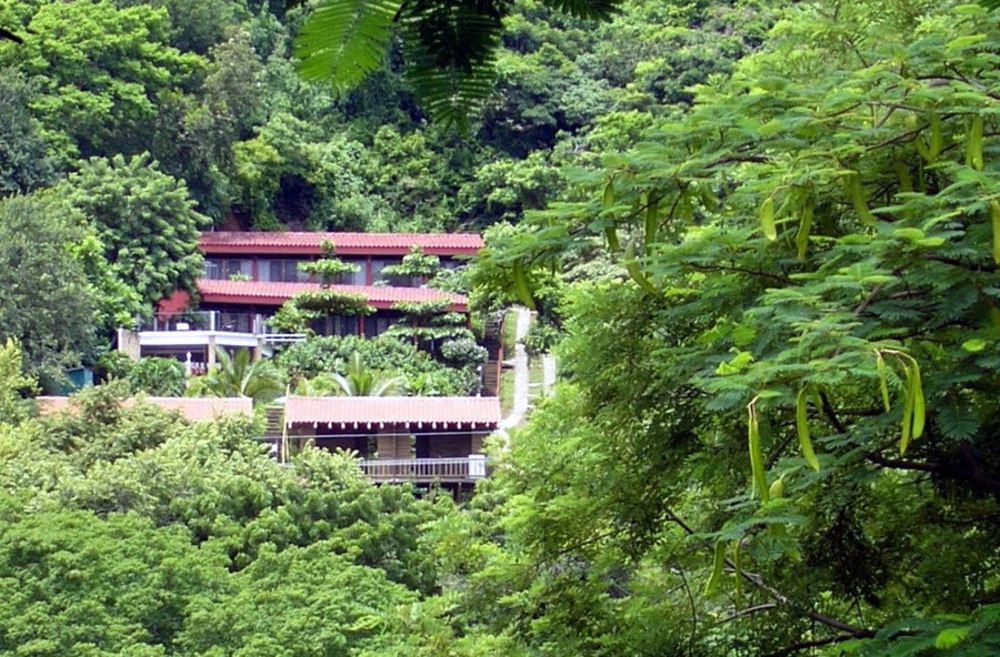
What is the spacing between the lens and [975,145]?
110 inches

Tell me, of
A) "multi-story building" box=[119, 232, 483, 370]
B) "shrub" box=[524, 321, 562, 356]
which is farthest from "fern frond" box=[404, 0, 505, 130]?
"multi-story building" box=[119, 232, 483, 370]

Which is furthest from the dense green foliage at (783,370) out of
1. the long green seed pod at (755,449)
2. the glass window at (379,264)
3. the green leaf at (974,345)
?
the glass window at (379,264)

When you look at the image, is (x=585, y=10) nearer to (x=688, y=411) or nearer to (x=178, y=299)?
(x=688, y=411)

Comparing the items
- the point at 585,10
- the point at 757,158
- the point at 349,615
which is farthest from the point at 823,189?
the point at 349,615

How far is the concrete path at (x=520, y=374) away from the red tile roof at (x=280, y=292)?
3.51ft

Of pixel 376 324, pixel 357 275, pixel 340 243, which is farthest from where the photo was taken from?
pixel 357 275

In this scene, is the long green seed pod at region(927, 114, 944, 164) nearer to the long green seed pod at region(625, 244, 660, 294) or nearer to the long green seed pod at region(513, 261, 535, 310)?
the long green seed pod at region(625, 244, 660, 294)

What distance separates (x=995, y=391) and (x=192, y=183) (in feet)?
58.1

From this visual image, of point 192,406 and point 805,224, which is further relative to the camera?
point 192,406

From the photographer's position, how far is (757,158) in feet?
10.7

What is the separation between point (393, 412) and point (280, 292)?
5104 mm

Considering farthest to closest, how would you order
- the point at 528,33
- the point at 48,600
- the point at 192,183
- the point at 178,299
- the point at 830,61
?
the point at 528,33 → the point at 192,183 → the point at 178,299 → the point at 48,600 → the point at 830,61

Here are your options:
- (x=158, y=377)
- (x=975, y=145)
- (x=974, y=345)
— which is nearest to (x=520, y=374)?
(x=158, y=377)

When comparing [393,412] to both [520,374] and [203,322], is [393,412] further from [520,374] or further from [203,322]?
[203,322]
